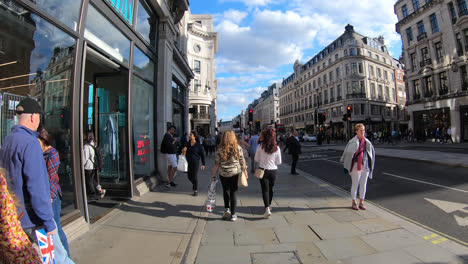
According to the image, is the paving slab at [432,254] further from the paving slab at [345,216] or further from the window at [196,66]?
the window at [196,66]

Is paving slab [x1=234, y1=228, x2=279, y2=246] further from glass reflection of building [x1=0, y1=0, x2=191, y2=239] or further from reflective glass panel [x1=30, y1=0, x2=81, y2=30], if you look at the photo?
reflective glass panel [x1=30, y1=0, x2=81, y2=30]

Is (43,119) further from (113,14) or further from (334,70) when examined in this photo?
(334,70)

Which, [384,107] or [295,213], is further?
[384,107]

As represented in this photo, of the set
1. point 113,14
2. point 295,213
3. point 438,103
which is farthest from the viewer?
point 438,103

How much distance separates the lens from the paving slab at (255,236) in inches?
132

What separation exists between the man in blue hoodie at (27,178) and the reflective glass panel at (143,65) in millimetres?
4789

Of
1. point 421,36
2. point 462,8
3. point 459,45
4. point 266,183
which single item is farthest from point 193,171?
point 421,36

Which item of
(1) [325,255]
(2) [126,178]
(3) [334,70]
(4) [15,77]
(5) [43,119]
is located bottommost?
(1) [325,255]

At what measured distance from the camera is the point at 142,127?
6.83 m

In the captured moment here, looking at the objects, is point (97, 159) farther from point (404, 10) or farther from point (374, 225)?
point (404, 10)

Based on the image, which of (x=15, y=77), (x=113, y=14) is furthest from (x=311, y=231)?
(x=113, y=14)

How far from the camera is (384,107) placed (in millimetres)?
47344

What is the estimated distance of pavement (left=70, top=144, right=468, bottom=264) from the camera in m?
2.91

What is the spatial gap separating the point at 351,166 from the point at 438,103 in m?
27.9
